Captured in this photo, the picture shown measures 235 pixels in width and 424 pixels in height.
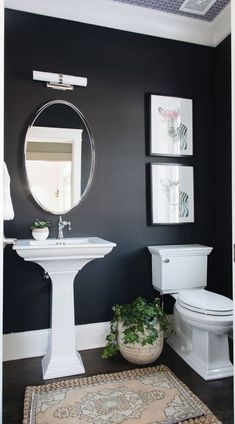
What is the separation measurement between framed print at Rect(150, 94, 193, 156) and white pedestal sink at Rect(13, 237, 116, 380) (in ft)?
3.69

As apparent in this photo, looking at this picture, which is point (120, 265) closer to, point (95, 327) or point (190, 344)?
point (95, 327)

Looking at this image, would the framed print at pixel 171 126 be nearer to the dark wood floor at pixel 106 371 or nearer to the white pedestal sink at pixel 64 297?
the white pedestal sink at pixel 64 297

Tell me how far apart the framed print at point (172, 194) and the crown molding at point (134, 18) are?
47.8 inches

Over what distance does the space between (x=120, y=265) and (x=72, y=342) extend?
757mm

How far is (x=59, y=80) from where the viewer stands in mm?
2461

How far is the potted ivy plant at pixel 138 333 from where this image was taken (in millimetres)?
2215

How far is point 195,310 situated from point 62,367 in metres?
1.01

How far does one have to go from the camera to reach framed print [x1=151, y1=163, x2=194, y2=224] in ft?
9.02

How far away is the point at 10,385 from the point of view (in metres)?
2.01

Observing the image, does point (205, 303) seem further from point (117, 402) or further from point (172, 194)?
point (172, 194)

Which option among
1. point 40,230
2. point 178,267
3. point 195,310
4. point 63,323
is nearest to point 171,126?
point 178,267

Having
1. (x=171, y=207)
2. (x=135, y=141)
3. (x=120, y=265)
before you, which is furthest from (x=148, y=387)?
(x=135, y=141)

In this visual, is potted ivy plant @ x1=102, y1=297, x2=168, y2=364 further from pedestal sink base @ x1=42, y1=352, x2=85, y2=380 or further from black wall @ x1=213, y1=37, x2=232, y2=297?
black wall @ x1=213, y1=37, x2=232, y2=297

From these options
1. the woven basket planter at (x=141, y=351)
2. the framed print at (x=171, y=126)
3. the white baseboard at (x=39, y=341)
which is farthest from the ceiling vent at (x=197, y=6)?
the white baseboard at (x=39, y=341)
